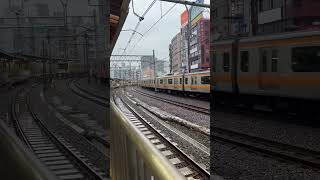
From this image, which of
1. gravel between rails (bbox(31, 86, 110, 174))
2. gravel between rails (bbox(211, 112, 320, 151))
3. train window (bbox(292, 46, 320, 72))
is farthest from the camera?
train window (bbox(292, 46, 320, 72))

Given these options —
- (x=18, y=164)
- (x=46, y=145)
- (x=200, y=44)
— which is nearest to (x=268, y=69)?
(x=200, y=44)

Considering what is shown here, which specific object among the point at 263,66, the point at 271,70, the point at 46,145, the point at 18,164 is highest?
the point at 263,66

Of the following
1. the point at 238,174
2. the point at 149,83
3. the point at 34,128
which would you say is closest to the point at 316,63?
the point at 238,174

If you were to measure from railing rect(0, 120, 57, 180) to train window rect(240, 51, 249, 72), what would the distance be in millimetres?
12883

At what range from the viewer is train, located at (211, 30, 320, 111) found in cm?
1209

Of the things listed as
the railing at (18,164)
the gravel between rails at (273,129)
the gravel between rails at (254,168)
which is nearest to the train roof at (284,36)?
the gravel between rails at (273,129)

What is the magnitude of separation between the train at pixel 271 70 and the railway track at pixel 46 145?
708 cm

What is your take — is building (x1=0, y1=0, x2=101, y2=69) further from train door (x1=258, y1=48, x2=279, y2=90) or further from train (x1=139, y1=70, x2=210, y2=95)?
train (x1=139, y1=70, x2=210, y2=95)

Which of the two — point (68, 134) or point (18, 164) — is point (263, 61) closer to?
point (68, 134)

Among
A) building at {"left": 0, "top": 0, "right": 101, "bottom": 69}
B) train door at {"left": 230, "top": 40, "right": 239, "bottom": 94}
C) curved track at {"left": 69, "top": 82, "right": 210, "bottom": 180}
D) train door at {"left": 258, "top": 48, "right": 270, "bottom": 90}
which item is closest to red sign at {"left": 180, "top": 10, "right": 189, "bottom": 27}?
curved track at {"left": 69, "top": 82, "right": 210, "bottom": 180}

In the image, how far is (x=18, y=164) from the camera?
8.09ft

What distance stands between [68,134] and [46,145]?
8.40ft

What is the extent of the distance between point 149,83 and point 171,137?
30.5 metres

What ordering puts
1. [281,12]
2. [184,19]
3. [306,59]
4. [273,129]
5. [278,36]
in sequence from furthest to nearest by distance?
[281,12] → [278,36] → [306,59] → [273,129] → [184,19]
